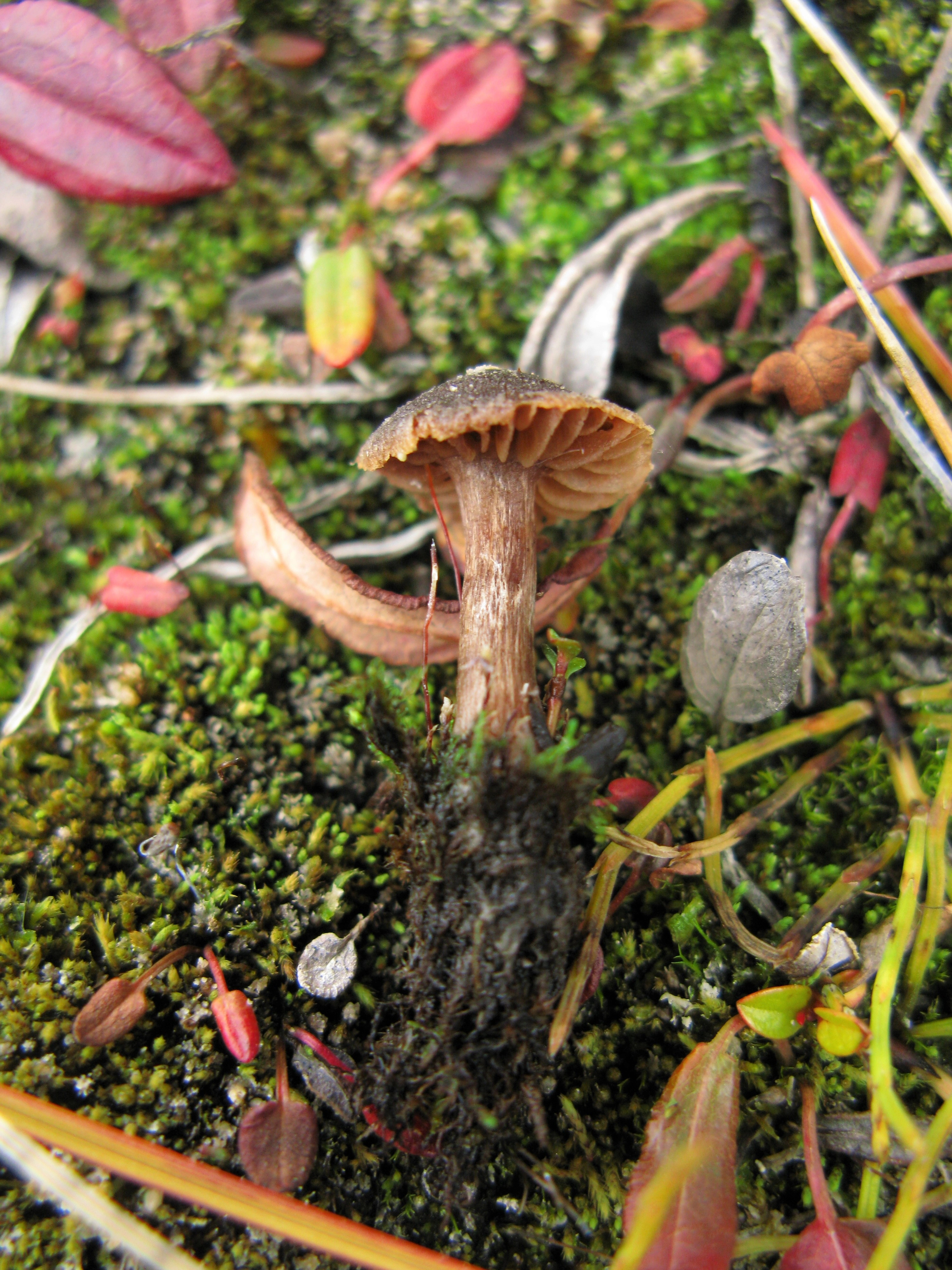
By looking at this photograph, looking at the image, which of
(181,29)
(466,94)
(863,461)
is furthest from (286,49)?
(863,461)

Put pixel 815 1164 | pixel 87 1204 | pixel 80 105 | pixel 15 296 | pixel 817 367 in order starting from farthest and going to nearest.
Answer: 1. pixel 15 296
2. pixel 80 105
3. pixel 817 367
4. pixel 815 1164
5. pixel 87 1204

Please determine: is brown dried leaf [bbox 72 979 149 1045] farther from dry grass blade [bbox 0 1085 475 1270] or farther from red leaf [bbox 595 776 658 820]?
red leaf [bbox 595 776 658 820]

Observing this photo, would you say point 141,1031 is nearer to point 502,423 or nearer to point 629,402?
point 502,423

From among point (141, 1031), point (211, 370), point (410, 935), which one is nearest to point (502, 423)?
point (410, 935)

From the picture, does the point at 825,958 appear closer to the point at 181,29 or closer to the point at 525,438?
the point at 525,438

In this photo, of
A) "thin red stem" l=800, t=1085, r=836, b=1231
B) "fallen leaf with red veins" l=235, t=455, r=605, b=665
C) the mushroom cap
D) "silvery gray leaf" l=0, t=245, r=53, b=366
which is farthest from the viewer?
"silvery gray leaf" l=0, t=245, r=53, b=366

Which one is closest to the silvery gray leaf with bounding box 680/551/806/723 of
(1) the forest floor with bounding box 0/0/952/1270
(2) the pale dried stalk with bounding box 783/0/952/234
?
(1) the forest floor with bounding box 0/0/952/1270
